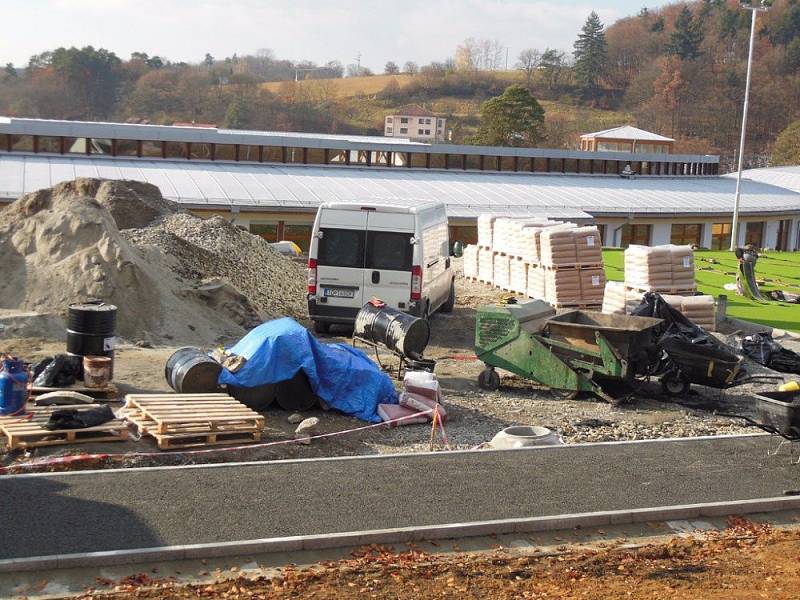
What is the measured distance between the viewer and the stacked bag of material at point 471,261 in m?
29.8

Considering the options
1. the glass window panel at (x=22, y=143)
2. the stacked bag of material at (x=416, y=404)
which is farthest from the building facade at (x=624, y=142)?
the stacked bag of material at (x=416, y=404)

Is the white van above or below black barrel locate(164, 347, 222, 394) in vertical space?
above

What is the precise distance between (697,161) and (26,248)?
55759mm

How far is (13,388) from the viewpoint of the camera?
39.9ft

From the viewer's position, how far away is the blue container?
12.1 m

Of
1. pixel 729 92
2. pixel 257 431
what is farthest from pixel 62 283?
pixel 729 92

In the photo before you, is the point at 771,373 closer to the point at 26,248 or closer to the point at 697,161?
the point at 26,248

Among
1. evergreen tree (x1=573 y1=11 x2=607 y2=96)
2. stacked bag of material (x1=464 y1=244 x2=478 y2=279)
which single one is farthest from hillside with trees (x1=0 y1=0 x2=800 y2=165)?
stacked bag of material (x1=464 y1=244 x2=478 y2=279)

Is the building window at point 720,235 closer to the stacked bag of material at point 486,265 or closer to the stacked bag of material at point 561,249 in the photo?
the stacked bag of material at point 486,265

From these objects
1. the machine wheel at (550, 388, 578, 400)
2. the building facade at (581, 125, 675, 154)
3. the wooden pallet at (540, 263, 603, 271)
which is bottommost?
the machine wheel at (550, 388, 578, 400)

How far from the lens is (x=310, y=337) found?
1418 cm

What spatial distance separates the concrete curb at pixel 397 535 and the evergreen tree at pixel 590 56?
493 ft

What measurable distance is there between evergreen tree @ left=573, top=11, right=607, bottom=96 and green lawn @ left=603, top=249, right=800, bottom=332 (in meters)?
117

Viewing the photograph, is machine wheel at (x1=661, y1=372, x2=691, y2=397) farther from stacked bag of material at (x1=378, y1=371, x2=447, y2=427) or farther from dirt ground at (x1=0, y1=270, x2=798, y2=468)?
stacked bag of material at (x1=378, y1=371, x2=447, y2=427)
